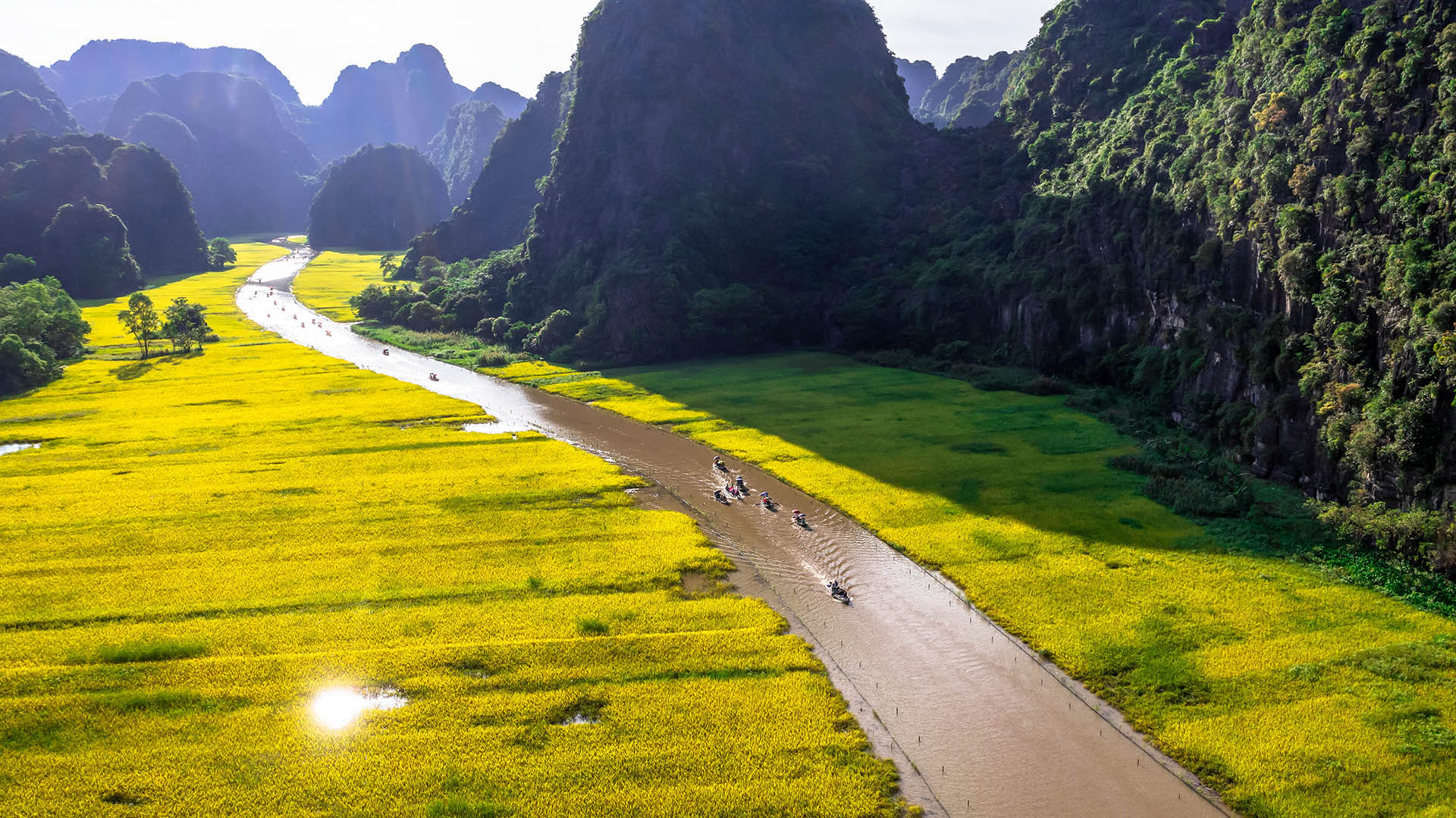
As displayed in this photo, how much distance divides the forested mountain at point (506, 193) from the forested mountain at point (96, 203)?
52624 mm

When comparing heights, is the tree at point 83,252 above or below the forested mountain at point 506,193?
below

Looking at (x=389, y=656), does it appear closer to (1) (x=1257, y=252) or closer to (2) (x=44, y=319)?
(1) (x=1257, y=252)

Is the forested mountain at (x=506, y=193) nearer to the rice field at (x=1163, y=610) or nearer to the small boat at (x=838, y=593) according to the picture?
the rice field at (x=1163, y=610)

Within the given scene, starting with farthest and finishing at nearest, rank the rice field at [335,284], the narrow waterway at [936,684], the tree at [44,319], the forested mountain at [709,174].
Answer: the rice field at [335,284]
the forested mountain at [709,174]
the tree at [44,319]
the narrow waterway at [936,684]

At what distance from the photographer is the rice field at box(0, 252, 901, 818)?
20.6 meters

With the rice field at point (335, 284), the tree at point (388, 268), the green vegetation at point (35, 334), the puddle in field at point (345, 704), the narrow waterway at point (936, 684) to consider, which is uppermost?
the tree at point (388, 268)

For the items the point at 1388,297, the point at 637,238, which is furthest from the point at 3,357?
the point at 1388,297

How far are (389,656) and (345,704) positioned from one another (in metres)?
2.52

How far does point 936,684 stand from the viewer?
2578cm

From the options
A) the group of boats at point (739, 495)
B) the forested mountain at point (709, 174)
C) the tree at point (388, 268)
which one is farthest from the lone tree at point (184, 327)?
the group of boats at point (739, 495)

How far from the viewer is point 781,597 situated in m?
32.2

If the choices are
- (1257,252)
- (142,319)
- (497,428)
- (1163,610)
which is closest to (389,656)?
(1163,610)

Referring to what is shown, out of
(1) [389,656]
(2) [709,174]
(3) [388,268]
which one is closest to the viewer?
(1) [389,656]

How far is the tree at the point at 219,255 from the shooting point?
185625 mm
